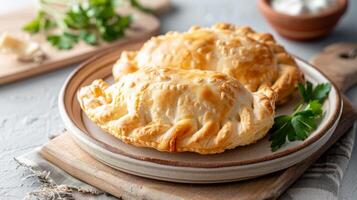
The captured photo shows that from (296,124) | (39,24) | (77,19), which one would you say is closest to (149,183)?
(296,124)

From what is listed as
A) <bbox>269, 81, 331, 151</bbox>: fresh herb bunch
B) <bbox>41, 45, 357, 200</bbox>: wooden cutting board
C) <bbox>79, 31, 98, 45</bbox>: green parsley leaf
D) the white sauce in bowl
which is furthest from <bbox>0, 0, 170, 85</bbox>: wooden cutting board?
<bbox>269, 81, 331, 151</bbox>: fresh herb bunch

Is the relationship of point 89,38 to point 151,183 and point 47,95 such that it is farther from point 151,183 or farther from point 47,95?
point 151,183

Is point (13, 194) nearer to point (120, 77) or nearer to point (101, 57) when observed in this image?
point (120, 77)

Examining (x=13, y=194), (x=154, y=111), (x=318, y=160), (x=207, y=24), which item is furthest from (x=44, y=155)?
(x=207, y=24)

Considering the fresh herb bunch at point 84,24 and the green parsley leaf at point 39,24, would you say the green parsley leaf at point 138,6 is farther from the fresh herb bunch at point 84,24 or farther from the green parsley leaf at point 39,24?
the green parsley leaf at point 39,24

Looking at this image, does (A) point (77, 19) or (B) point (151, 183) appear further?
(A) point (77, 19)

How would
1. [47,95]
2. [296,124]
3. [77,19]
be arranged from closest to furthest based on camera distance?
[296,124] → [47,95] → [77,19]
